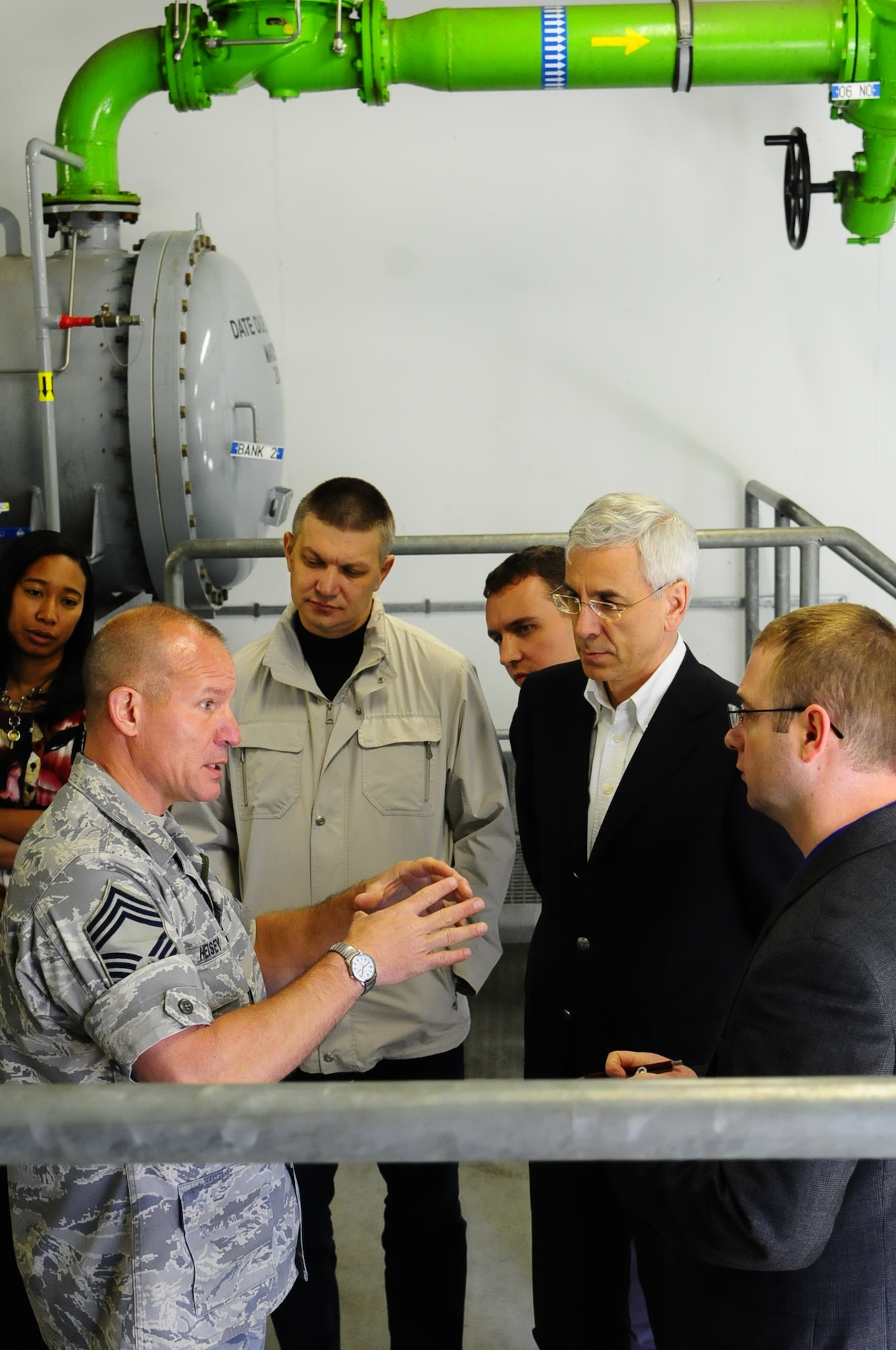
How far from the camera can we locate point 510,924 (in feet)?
11.5

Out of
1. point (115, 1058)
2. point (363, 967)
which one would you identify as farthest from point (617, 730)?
point (115, 1058)

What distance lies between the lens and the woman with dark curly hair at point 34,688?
2.11 metres

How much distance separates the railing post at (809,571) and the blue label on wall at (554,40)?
153 cm

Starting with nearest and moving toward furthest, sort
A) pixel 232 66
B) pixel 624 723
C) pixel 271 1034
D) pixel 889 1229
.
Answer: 1. pixel 889 1229
2. pixel 271 1034
3. pixel 624 723
4. pixel 232 66

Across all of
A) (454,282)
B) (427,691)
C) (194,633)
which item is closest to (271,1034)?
(194,633)

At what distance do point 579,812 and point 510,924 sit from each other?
1.71 metres

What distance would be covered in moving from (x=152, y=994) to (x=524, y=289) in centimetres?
361

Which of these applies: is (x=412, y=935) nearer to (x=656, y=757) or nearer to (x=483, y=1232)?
(x=656, y=757)

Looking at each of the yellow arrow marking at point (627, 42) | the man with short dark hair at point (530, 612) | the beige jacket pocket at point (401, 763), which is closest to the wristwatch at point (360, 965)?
the beige jacket pocket at point (401, 763)

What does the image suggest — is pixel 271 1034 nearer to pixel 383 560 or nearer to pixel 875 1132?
pixel 875 1132

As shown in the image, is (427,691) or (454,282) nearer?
(427,691)

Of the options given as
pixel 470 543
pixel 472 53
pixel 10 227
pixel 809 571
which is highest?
pixel 472 53

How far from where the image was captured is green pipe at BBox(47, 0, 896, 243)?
3320 mm

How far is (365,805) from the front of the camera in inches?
84.0
